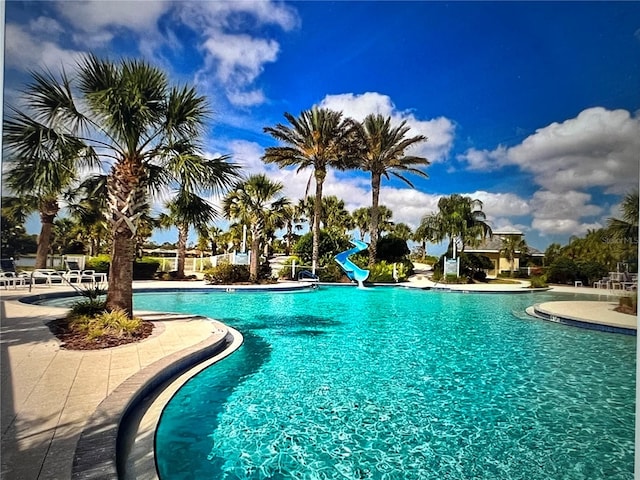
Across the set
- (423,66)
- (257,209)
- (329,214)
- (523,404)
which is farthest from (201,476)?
(329,214)

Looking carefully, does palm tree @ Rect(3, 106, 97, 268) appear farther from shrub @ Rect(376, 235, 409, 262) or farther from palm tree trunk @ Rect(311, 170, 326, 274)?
shrub @ Rect(376, 235, 409, 262)

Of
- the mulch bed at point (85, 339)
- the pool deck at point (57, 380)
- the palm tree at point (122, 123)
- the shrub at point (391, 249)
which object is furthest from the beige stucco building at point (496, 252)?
the mulch bed at point (85, 339)

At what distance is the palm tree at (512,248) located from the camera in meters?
16.3

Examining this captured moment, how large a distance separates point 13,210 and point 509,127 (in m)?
11.9

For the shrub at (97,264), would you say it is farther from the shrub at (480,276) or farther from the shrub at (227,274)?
the shrub at (480,276)

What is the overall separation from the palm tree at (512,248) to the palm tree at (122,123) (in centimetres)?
1510

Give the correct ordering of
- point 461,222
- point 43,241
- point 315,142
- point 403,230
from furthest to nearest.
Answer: point 403,230, point 461,222, point 315,142, point 43,241

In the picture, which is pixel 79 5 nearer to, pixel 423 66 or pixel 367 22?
pixel 367 22

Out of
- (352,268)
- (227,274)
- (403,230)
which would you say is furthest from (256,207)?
(403,230)

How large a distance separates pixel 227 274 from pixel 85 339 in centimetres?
812

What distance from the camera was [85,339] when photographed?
4270 millimetres

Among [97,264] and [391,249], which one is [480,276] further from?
[97,264]

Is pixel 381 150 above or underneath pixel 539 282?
above

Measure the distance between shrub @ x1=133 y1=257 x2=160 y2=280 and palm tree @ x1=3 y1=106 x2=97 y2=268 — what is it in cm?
864
